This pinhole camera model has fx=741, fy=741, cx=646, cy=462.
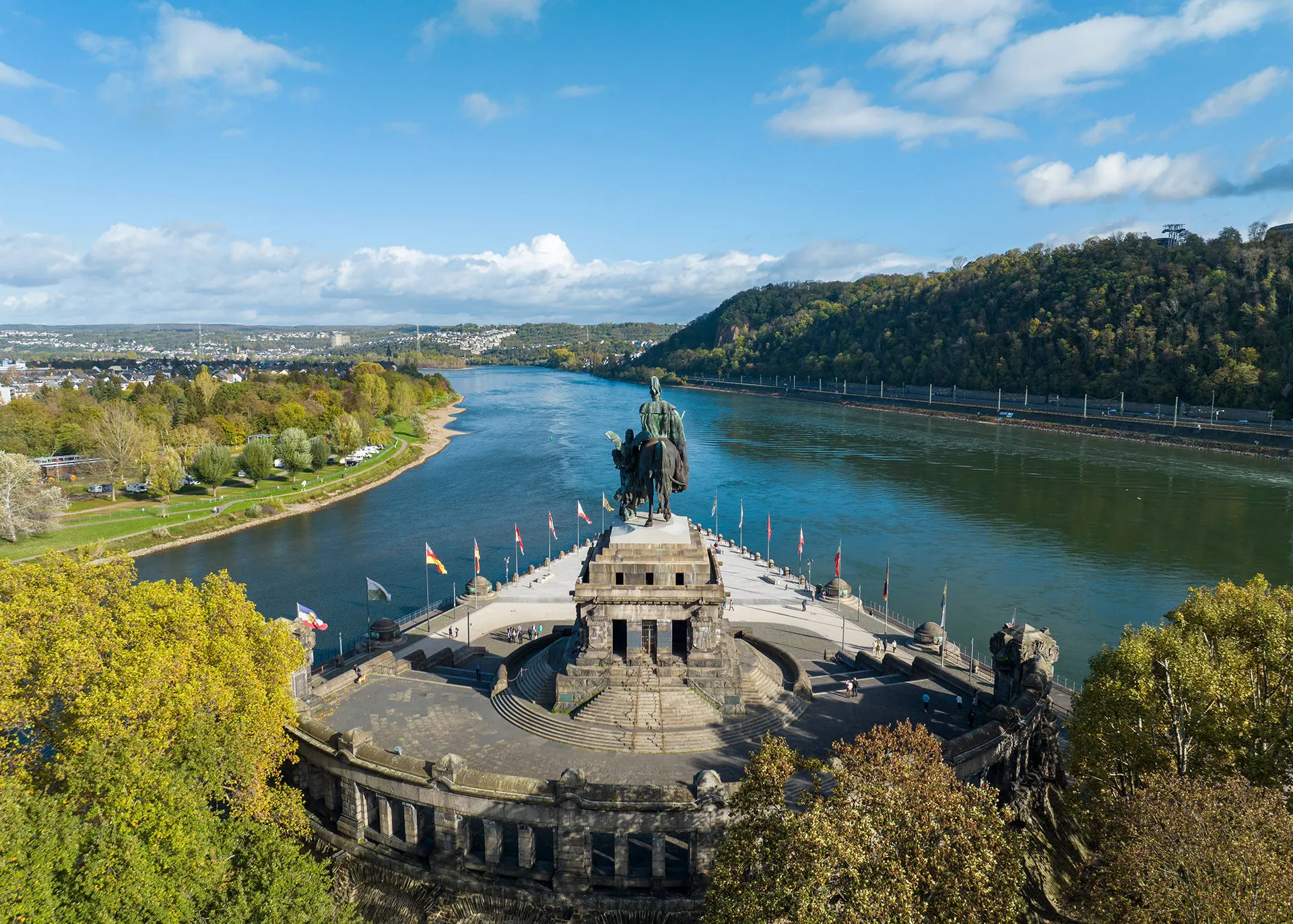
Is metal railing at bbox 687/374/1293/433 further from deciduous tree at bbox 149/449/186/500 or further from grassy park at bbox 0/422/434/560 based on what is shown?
deciduous tree at bbox 149/449/186/500

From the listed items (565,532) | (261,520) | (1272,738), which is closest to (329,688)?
(1272,738)

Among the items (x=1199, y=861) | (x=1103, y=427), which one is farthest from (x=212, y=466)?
(x=1103, y=427)

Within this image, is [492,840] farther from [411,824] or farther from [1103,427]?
[1103,427]

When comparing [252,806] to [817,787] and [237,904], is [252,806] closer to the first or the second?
[237,904]

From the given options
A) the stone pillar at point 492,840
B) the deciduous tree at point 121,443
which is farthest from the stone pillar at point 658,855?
the deciduous tree at point 121,443

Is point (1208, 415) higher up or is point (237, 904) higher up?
point (1208, 415)

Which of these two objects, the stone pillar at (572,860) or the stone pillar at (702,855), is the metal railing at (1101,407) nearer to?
the stone pillar at (702,855)
